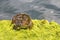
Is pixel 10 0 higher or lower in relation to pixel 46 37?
higher

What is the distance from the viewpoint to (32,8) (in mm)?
7395

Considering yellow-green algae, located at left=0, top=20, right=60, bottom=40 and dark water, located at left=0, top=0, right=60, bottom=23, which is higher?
dark water, located at left=0, top=0, right=60, bottom=23

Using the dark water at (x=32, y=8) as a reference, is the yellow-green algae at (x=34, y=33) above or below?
below

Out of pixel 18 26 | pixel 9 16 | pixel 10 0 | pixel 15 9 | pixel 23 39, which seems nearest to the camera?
pixel 23 39

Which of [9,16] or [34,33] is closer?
[34,33]

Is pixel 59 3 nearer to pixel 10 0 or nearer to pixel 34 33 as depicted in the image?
pixel 10 0

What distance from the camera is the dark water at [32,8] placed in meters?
6.92

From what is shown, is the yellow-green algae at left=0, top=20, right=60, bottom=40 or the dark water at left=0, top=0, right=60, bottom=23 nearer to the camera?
the yellow-green algae at left=0, top=20, right=60, bottom=40

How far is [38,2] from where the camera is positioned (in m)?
7.66

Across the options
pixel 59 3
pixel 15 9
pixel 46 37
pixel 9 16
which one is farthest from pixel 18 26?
pixel 59 3

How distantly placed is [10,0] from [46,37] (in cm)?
454

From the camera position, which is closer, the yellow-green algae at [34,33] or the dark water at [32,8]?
the yellow-green algae at [34,33]

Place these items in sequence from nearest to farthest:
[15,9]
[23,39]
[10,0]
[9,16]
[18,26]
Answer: [23,39] → [18,26] → [9,16] → [15,9] → [10,0]

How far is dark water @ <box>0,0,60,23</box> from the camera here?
22.7 ft
